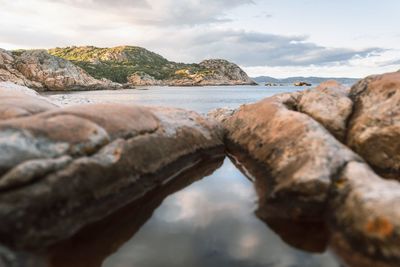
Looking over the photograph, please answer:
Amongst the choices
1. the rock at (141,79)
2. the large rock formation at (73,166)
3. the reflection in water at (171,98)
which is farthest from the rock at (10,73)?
the large rock formation at (73,166)

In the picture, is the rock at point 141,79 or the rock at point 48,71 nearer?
the rock at point 48,71

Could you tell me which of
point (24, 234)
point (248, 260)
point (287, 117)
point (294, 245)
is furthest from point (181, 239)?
point (287, 117)

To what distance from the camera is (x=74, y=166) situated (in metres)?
5.90

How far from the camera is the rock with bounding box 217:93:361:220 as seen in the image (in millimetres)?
6438

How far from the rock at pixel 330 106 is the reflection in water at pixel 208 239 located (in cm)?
301

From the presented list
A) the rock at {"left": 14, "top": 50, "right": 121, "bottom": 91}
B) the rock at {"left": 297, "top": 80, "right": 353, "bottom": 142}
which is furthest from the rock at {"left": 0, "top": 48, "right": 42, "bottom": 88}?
the rock at {"left": 297, "top": 80, "right": 353, "bottom": 142}

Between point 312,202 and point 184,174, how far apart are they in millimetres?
3640

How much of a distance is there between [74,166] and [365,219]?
4.65 m

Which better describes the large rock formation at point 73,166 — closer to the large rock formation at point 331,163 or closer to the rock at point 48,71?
the large rock formation at point 331,163

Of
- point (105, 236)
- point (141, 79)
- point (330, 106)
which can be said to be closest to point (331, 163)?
point (330, 106)

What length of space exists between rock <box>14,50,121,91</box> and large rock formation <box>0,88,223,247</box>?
308 ft

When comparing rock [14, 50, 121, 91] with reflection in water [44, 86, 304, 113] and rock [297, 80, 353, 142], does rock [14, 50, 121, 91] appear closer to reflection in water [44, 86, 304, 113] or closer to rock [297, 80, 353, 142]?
reflection in water [44, 86, 304, 113]

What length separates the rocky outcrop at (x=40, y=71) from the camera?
288 feet

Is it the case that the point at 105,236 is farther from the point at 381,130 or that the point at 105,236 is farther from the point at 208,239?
the point at 381,130
